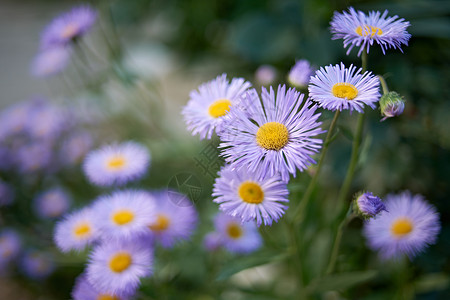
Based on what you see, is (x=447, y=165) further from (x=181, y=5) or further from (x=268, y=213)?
(x=181, y=5)

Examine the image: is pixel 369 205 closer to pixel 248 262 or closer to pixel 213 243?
pixel 248 262

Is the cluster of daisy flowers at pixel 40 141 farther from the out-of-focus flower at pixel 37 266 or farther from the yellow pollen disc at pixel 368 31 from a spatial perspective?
the yellow pollen disc at pixel 368 31

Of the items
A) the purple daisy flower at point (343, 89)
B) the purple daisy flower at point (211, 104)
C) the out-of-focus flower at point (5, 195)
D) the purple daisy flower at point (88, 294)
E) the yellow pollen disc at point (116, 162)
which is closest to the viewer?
the purple daisy flower at point (343, 89)

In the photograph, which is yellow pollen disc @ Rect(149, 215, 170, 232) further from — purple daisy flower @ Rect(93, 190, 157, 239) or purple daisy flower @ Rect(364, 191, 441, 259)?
purple daisy flower @ Rect(364, 191, 441, 259)

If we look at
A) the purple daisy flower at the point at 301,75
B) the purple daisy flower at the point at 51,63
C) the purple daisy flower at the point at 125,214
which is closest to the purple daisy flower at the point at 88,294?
the purple daisy flower at the point at 125,214

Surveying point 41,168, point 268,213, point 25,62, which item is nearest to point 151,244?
point 268,213

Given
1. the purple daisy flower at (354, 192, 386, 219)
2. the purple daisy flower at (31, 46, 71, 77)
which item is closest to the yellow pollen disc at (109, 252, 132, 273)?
the purple daisy flower at (354, 192, 386, 219)
